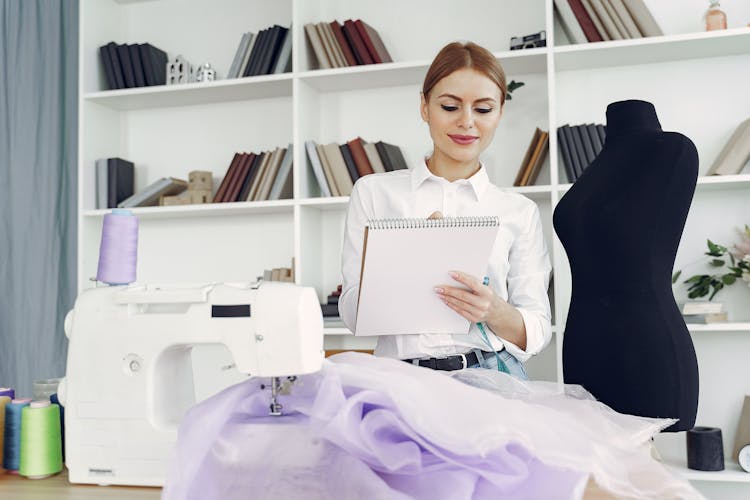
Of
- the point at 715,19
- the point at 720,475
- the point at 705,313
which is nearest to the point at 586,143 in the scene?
the point at 715,19

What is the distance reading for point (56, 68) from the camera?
3.26 metres

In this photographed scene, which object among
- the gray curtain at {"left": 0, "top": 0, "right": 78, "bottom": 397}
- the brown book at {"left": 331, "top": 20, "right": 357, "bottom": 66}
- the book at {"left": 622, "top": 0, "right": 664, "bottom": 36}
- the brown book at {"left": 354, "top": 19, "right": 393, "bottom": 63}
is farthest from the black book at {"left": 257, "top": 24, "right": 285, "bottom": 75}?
the book at {"left": 622, "top": 0, "right": 664, "bottom": 36}

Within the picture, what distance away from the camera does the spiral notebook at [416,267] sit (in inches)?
52.9

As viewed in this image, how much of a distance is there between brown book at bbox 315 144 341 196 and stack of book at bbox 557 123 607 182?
0.95 meters

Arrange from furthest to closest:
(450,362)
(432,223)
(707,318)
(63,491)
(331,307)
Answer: (331,307) < (707,318) < (450,362) < (432,223) < (63,491)

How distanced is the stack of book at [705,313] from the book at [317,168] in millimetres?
1506

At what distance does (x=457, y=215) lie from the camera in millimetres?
1812

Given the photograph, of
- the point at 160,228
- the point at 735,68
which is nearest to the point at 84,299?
the point at 160,228

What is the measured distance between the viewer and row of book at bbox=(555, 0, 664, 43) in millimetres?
2754

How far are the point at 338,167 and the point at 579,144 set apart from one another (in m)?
0.99

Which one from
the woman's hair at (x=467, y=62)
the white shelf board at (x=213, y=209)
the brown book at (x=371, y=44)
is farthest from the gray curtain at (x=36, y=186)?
the woman's hair at (x=467, y=62)

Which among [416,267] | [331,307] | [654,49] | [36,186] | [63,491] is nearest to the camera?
[63,491]

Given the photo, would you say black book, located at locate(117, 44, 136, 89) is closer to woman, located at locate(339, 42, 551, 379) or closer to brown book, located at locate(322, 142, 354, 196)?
brown book, located at locate(322, 142, 354, 196)

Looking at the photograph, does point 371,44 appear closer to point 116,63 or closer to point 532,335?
point 116,63
